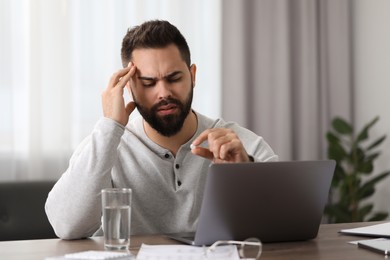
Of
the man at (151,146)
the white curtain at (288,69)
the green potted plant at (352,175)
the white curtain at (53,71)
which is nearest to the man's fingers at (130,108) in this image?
the man at (151,146)

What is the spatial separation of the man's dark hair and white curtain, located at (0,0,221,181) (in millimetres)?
1283

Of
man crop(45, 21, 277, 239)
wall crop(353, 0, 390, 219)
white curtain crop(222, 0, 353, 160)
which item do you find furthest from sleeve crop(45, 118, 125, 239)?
wall crop(353, 0, 390, 219)

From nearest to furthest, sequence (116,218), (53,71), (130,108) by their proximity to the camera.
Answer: (116,218), (130,108), (53,71)

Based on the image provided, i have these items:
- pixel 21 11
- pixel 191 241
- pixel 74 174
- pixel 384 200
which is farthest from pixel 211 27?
pixel 191 241

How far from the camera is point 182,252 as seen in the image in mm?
1452

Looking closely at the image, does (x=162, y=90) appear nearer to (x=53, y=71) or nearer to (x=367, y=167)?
(x=53, y=71)

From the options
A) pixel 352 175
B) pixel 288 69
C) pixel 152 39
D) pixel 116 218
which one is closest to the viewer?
pixel 116 218

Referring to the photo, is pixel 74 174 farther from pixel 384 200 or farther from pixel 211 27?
pixel 384 200

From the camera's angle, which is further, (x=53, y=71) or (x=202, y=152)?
(x=53, y=71)

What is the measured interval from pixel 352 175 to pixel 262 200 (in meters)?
2.39

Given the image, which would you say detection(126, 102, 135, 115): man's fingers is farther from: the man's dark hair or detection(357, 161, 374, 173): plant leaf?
detection(357, 161, 374, 173): plant leaf

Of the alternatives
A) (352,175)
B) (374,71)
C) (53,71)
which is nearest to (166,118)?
(53,71)

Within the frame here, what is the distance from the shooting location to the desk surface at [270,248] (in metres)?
1.50

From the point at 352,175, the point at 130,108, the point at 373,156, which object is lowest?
the point at 352,175
